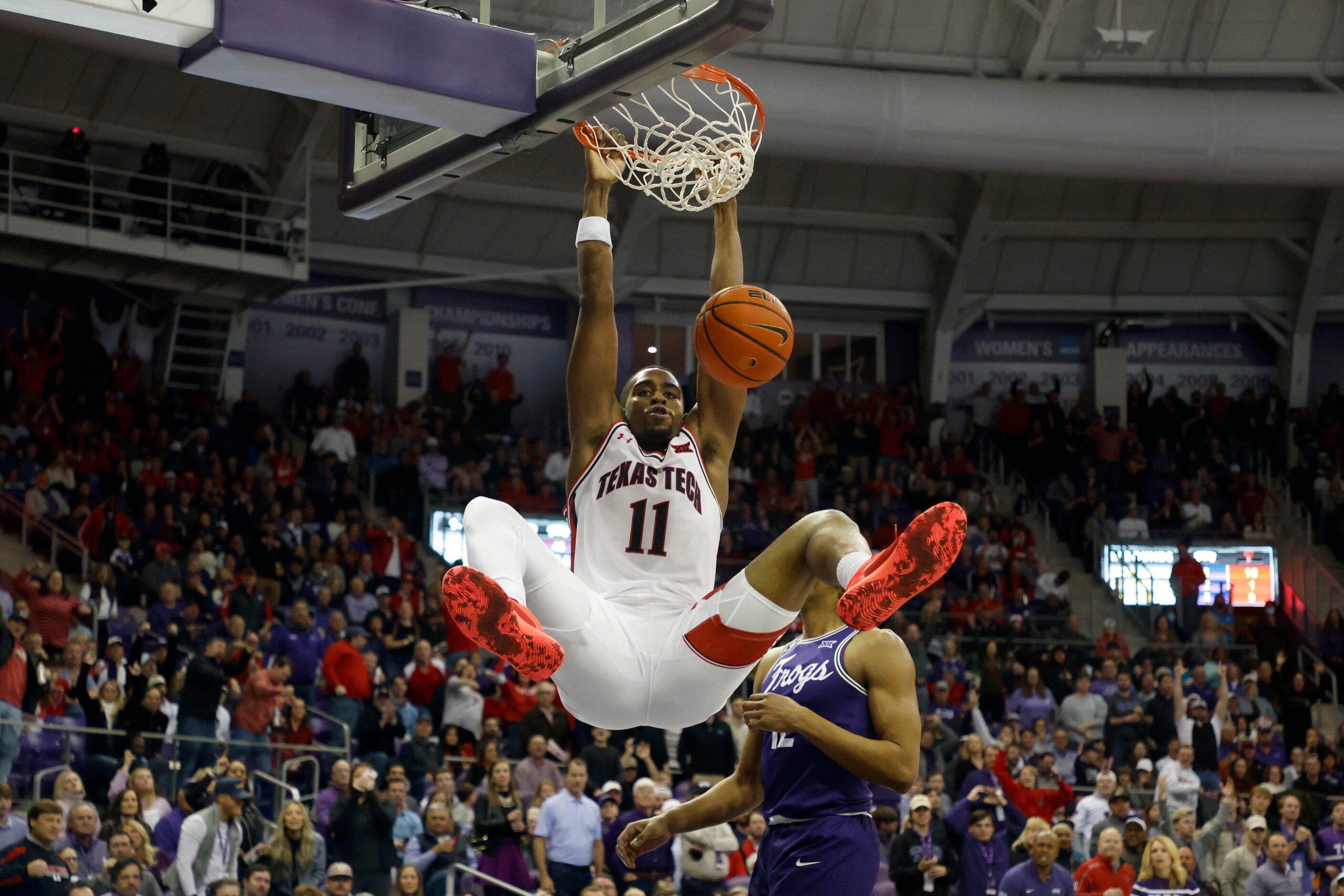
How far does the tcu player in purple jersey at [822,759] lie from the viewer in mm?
6145

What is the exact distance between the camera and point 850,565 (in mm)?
5758

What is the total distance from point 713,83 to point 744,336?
2.01 metres

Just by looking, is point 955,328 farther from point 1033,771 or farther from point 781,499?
point 1033,771

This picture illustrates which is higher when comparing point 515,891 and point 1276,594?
point 1276,594

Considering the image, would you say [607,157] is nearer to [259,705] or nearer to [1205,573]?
[259,705]

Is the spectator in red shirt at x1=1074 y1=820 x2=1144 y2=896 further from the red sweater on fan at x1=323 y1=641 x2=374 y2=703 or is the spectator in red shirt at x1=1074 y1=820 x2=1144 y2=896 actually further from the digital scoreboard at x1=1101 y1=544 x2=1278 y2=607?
the digital scoreboard at x1=1101 y1=544 x2=1278 y2=607

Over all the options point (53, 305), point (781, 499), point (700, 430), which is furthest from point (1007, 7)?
point (700, 430)

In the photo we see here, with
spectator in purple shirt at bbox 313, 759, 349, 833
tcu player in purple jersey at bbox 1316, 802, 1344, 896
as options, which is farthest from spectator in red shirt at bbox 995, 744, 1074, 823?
spectator in purple shirt at bbox 313, 759, 349, 833

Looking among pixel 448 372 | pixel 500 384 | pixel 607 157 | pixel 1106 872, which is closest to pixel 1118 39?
pixel 500 384

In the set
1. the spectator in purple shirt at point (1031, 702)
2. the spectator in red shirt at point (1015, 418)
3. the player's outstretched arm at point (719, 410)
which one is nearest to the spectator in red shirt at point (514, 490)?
the spectator in purple shirt at point (1031, 702)

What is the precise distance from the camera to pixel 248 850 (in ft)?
36.0

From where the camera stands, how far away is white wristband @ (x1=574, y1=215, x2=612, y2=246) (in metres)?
6.98

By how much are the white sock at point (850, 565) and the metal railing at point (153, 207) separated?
14912mm

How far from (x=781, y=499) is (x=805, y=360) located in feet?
17.4
